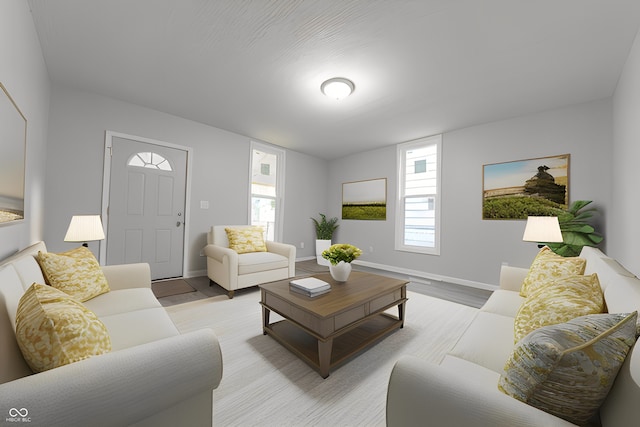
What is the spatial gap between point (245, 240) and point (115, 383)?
2.95 meters

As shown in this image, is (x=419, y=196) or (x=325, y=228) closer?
(x=419, y=196)

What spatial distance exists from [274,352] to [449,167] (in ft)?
12.6

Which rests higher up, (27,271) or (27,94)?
(27,94)

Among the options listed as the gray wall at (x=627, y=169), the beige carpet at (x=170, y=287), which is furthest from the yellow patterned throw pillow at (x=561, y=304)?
the beige carpet at (x=170, y=287)

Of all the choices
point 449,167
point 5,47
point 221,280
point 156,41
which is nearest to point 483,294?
point 449,167

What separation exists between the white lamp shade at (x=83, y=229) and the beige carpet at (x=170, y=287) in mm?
1097

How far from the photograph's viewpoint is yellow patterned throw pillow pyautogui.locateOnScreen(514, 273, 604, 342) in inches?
38.1

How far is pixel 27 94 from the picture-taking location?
188 centimetres

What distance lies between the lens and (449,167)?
4027 mm

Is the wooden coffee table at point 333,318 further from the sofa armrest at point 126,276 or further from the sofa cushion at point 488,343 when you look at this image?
the sofa armrest at point 126,276

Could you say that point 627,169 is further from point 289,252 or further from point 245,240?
point 245,240

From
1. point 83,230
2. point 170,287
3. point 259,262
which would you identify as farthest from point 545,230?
point 170,287

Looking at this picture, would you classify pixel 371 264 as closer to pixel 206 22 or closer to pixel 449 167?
pixel 449 167

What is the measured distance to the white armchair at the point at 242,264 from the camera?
2.95m
